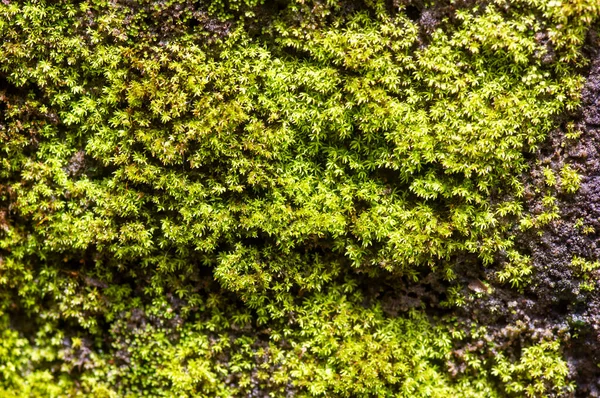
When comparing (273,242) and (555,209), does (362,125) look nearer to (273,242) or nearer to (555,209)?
(273,242)

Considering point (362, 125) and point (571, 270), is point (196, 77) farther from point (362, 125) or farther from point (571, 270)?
point (571, 270)

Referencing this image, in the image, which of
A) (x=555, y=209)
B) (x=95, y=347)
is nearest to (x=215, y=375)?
(x=95, y=347)

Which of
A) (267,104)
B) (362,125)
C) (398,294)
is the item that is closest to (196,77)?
(267,104)

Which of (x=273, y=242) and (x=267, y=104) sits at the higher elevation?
(x=267, y=104)

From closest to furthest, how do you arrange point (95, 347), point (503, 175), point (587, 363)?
point (503, 175) < point (587, 363) < point (95, 347)

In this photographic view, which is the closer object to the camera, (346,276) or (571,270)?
(571,270)

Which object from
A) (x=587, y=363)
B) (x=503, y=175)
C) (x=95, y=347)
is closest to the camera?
(x=503, y=175)

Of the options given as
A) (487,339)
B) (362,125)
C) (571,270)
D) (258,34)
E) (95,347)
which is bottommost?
(95,347)

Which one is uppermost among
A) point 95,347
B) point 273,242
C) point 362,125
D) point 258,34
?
point 258,34

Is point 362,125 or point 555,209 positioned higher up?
point 362,125
